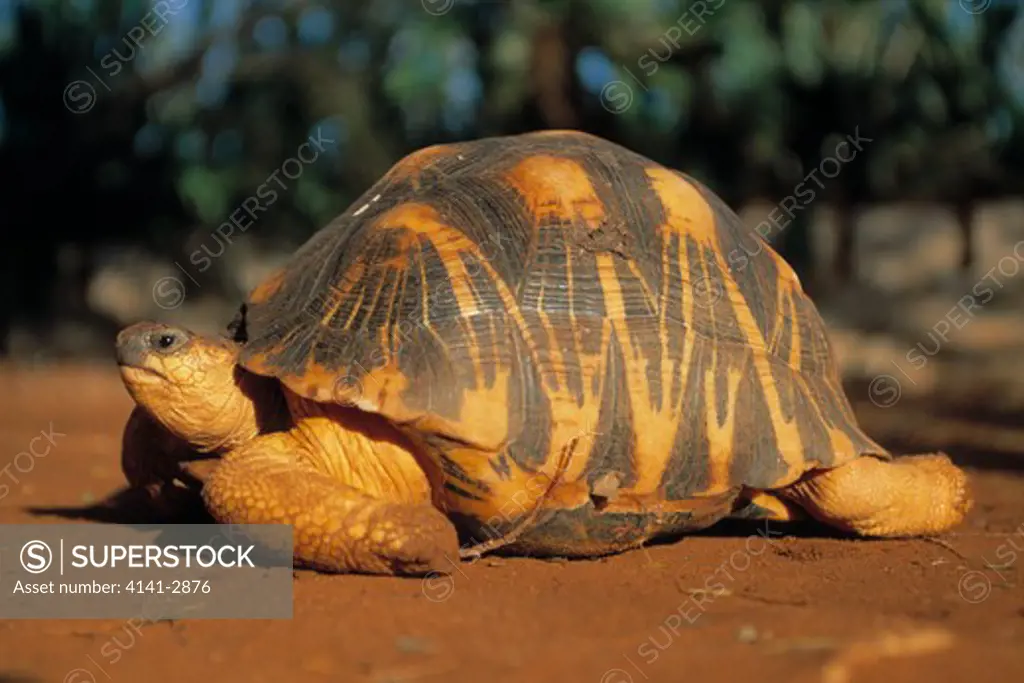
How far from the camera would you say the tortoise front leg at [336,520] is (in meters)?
3.88

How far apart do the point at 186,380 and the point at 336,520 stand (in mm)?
900

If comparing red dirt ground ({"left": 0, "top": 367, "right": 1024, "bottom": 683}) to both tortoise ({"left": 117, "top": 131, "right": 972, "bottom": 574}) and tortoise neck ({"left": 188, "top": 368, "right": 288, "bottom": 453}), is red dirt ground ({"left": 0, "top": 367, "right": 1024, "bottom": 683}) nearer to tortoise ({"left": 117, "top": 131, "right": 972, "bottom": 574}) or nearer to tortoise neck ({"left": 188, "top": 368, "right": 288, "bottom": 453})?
tortoise ({"left": 117, "top": 131, "right": 972, "bottom": 574})

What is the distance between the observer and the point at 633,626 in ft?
11.1

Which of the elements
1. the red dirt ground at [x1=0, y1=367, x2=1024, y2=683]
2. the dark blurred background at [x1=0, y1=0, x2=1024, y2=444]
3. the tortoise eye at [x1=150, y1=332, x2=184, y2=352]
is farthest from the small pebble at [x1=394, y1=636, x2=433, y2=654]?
the dark blurred background at [x1=0, y1=0, x2=1024, y2=444]

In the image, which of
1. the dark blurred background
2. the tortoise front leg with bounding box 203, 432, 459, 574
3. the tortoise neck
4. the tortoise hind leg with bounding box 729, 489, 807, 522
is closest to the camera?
the tortoise front leg with bounding box 203, 432, 459, 574

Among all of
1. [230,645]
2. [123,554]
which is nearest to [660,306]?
[230,645]

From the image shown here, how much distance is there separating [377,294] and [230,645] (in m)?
1.44

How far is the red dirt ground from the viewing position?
2947 millimetres

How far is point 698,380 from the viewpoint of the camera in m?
4.21

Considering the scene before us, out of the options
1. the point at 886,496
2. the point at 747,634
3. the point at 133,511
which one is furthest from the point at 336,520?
the point at 886,496

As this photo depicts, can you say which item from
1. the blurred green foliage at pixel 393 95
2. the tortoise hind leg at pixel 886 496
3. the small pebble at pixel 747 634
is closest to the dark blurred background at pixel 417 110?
the blurred green foliage at pixel 393 95

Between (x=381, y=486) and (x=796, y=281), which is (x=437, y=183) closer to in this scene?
(x=381, y=486)

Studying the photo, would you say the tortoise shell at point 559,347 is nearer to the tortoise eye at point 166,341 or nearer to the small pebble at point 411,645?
the tortoise eye at point 166,341

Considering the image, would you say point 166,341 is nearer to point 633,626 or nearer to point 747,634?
point 633,626
